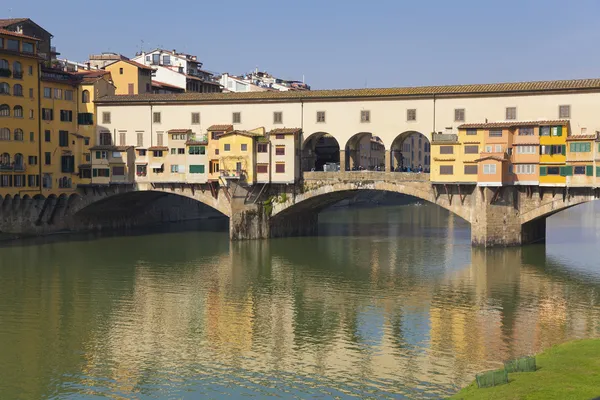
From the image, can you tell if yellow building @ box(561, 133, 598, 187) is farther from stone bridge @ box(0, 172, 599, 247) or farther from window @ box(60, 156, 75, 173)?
window @ box(60, 156, 75, 173)


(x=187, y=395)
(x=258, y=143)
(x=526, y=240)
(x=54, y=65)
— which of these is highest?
(x=54, y=65)

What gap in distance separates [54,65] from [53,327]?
163 ft

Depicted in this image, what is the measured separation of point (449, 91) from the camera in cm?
6216

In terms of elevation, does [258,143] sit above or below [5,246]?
above

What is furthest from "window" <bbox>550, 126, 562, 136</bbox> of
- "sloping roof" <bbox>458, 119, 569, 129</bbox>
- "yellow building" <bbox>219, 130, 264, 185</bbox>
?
"yellow building" <bbox>219, 130, 264, 185</bbox>

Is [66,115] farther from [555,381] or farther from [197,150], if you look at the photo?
[555,381]

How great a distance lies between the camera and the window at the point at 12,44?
66750 mm

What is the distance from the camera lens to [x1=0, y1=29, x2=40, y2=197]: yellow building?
220 ft

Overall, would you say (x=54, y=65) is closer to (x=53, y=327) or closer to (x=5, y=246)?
(x=5, y=246)

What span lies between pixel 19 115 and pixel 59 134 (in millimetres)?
5003

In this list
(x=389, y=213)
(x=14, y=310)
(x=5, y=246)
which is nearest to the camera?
(x=14, y=310)

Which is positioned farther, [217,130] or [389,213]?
[389,213]

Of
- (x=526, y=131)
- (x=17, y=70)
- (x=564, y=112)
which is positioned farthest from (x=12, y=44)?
(x=564, y=112)

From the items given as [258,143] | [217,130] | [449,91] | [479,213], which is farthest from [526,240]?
[217,130]
